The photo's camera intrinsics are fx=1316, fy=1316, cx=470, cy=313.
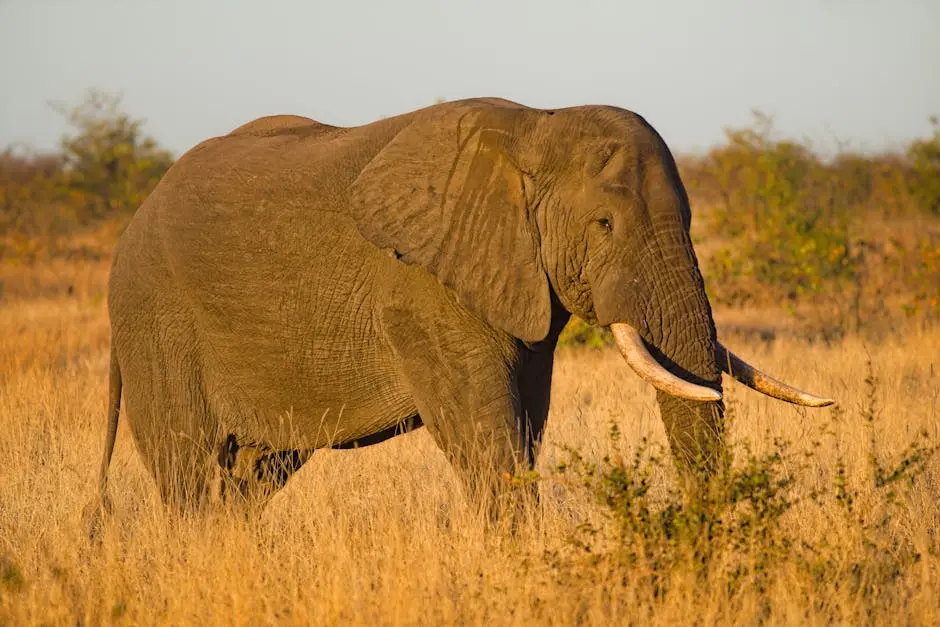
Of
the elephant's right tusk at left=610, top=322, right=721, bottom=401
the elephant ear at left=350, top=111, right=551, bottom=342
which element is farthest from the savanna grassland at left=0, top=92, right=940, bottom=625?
the elephant ear at left=350, top=111, right=551, bottom=342

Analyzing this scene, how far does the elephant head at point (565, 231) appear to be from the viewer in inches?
191

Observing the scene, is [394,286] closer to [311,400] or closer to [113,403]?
[311,400]

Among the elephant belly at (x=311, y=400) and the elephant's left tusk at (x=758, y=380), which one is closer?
the elephant's left tusk at (x=758, y=380)

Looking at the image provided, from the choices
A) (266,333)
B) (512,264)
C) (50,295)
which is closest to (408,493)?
(266,333)

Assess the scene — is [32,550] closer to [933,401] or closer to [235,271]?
[235,271]

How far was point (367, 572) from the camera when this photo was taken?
4816 mm

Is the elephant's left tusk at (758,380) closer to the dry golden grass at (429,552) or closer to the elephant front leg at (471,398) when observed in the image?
the dry golden grass at (429,552)

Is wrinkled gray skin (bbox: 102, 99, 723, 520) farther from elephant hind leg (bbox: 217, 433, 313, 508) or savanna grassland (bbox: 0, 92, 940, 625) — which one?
savanna grassland (bbox: 0, 92, 940, 625)

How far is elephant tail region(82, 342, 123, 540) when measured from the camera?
5.98 meters

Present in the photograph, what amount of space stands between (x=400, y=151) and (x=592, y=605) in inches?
82.6

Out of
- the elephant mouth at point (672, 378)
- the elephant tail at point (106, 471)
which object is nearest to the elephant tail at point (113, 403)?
the elephant tail at point (106, 471)

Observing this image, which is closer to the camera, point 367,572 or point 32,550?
point 367,572

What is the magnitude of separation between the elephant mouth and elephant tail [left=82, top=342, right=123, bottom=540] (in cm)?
251

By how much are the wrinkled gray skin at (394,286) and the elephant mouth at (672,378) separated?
0.21 ft
